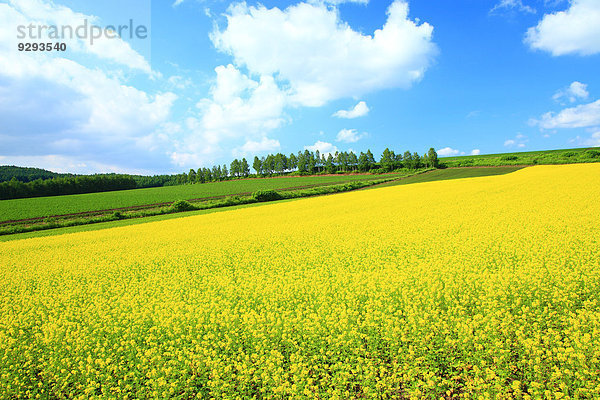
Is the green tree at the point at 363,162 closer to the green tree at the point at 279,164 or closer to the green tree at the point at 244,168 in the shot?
the green tree at the point at 279,164

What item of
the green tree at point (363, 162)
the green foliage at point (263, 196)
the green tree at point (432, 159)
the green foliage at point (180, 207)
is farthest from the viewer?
the green tree at point (363, 162)

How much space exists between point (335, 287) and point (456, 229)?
1031cm

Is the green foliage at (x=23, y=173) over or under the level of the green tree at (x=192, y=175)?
over

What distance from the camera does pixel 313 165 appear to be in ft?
479

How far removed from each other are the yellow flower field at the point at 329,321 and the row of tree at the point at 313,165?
108306 mm

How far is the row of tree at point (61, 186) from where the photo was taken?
80.5 metres

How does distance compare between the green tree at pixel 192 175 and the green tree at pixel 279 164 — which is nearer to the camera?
the green tree at pixel 279 164

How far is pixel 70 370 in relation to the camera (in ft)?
22.0

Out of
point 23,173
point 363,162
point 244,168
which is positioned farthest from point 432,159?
point 23,173

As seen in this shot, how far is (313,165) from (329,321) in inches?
5538

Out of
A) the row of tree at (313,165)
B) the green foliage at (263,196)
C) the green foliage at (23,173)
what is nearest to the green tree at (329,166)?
the row of tree at (313,165)

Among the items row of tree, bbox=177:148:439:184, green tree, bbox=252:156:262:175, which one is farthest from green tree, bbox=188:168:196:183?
green tree, bbox=252:156:262:175

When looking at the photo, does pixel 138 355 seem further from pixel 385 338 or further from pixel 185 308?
pixel 385 338

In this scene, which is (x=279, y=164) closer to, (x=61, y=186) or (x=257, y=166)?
(x=257, y=166)
